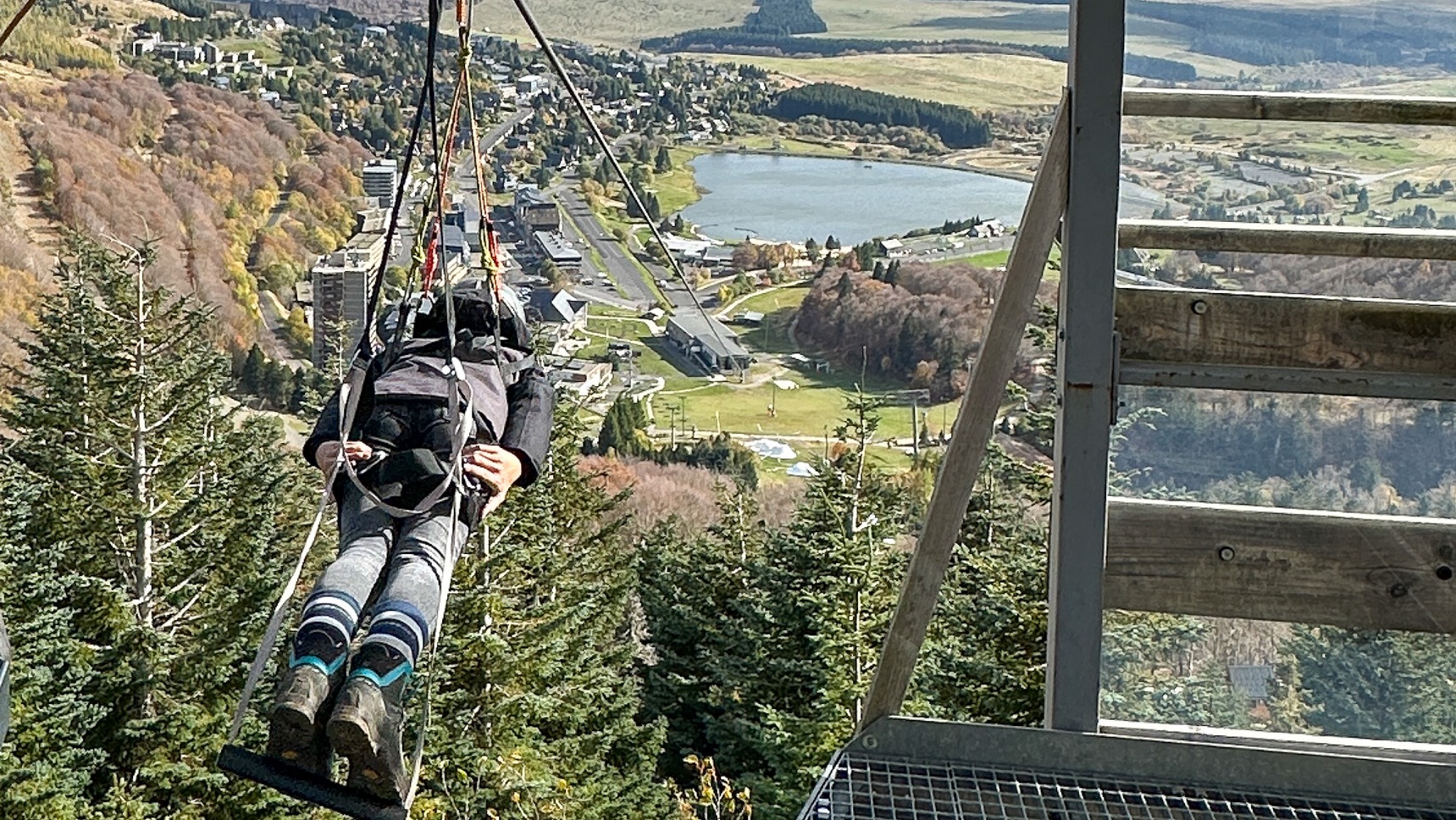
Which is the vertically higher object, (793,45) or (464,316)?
(464,316)

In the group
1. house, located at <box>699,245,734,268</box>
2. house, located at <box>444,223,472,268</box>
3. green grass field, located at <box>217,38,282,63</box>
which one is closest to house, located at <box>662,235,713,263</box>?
house, located at <box>699,245,734,268</box>

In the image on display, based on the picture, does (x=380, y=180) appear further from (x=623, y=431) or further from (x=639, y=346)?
(x=639, y=346)

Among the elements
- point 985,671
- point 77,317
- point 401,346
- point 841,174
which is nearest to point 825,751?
point 985,671

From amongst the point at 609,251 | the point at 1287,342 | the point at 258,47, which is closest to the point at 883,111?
the point at 609,251

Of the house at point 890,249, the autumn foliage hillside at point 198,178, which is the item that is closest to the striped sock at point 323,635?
the autumn foliage hillside at point 198,178

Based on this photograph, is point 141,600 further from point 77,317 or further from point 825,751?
point 825,751

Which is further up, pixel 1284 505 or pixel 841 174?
pixel 1284 505

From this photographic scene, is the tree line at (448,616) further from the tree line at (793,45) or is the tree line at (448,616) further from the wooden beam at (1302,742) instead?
the tree line at (793,45)
